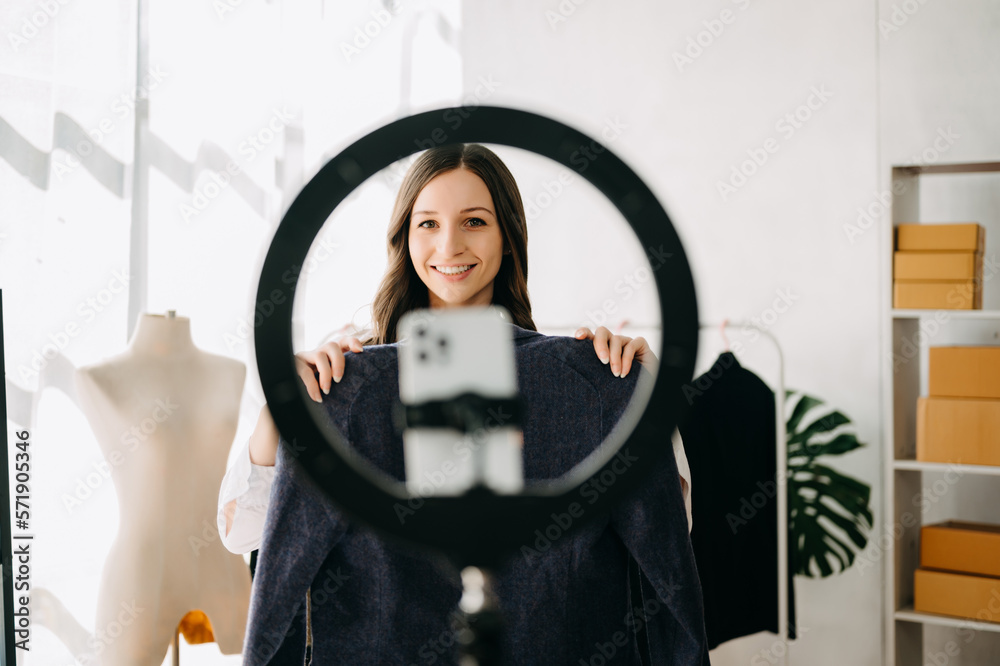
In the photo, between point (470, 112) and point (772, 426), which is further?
point (772, 426)

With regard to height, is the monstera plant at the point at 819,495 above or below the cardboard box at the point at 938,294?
below

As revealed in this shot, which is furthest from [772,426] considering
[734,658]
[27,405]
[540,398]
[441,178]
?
[27,405]

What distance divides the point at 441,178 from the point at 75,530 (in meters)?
1.84

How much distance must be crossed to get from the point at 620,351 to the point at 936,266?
71.2 inches

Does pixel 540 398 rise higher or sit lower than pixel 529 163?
lower

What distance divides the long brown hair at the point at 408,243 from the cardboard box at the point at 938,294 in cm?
153

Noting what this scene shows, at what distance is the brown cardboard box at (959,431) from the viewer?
6.65 ft

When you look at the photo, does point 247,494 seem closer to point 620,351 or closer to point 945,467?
point 620,351

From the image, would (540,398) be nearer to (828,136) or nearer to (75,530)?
(75,530)

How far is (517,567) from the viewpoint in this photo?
0.76 meters

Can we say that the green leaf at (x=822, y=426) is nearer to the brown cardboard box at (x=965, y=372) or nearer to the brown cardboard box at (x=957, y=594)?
the brown cardboard box at (x=965, y=372)

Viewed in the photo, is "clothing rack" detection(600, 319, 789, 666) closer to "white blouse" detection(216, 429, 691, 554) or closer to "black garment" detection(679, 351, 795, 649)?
"black garment" detection(679, 351, 795, 649)

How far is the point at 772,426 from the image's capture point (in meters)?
2.09

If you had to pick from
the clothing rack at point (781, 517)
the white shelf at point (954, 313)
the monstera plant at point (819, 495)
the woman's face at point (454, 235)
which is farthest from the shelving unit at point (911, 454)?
the woman's face at point (454, 235)
